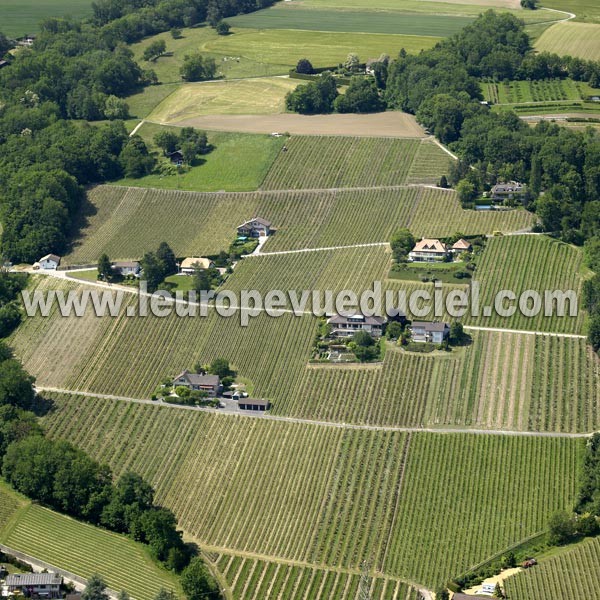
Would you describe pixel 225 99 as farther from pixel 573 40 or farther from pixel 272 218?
pixel 573 40

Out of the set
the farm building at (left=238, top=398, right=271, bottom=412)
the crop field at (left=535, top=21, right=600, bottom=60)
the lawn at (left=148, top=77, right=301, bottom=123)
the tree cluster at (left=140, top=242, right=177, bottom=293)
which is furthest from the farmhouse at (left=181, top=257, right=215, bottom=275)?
the crop field at (left=535, top=21, right=600, bottom=60)

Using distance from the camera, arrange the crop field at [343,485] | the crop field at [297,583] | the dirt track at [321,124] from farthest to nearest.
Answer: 1. the dirt track at [321,124]
2. the crop field at [343,485]
3. the crop field at [297,583]

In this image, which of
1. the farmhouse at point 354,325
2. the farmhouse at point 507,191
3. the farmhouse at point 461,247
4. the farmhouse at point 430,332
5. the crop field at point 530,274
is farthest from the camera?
the farmhouse at point 507,191

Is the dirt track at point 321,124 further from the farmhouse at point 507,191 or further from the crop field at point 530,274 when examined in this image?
the crop field at point 530,274

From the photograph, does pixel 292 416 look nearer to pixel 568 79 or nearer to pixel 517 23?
pixel 568 79

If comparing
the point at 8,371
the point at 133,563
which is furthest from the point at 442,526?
the point at 8,371

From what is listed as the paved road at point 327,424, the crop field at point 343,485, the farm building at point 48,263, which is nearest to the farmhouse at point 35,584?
the crop field at point 343,485
